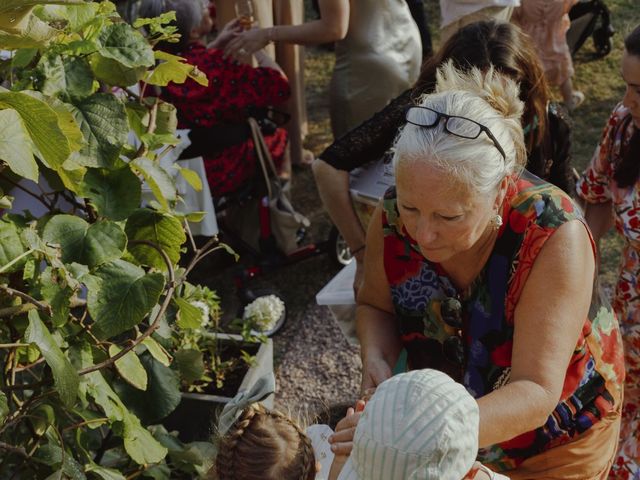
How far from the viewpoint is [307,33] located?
13.6ft

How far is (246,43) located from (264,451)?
2711 millimetres

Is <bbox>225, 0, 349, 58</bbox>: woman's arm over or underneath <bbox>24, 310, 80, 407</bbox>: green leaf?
underneath

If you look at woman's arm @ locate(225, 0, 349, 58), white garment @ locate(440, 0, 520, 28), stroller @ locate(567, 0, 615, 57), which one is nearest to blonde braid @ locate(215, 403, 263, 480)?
woman's arm @ locate(225, 0, 349, 58)

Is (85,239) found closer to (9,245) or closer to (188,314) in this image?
(9,245)

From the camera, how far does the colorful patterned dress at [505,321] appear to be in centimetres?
180

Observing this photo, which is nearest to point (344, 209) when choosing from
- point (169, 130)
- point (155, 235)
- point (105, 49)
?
point (169, 130)

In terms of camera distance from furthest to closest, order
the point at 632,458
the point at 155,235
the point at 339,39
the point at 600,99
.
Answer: the point at 600,99 → the point at 339,39 → the point at 632,458 → the point at 155,235

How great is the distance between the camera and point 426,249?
5.60 feet

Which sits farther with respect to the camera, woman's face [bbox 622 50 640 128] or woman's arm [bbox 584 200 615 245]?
woman's arm [bbox 584 200 615 245]

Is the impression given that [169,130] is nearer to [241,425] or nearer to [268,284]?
[241,425]

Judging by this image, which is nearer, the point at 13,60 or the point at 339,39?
the point at 13,60

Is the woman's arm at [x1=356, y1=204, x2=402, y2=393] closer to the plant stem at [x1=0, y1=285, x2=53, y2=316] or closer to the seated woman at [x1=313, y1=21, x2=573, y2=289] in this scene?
the seated woman at [x1=313, y1=21, x2=573, y2=289]

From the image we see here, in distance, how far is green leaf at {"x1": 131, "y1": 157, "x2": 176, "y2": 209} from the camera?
6.11 feet

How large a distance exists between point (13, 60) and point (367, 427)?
3.37 feet
